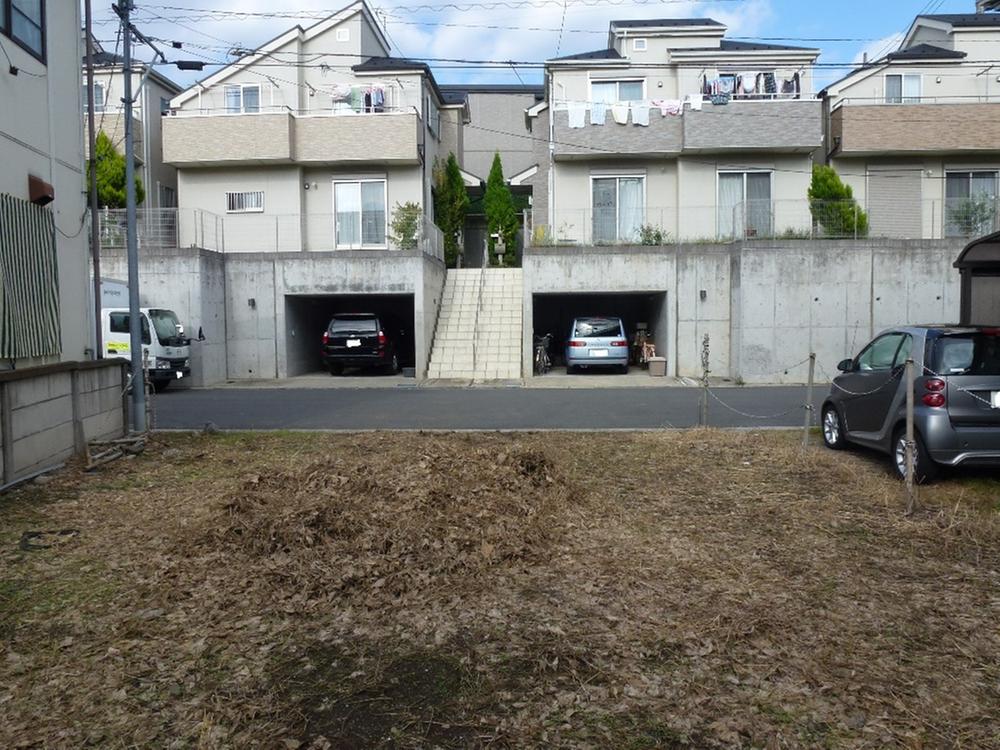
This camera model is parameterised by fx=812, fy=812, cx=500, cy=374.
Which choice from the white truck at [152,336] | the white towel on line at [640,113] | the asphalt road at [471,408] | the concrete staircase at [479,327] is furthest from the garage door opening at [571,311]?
the white truck at [152,336]

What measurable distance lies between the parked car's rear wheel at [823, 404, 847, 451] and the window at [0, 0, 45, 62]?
10.5 metres

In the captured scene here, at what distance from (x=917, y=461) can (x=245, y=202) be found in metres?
21.9

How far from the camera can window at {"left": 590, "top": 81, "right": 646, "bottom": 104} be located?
82.1ft

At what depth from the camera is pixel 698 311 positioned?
21594mm

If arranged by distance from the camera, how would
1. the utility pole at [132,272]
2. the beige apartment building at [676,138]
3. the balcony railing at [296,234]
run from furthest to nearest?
the balcony railing at [296,234], the beige apartment building at [676,138], the utility pole at [132,272]

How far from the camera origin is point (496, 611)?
4.77m

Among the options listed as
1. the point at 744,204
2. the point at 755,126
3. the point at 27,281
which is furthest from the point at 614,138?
the point at 27,281

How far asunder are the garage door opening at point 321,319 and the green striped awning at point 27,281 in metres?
12.6

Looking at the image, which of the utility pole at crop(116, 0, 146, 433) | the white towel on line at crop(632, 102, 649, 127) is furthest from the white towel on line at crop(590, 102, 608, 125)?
the utility pole at crop(116, 0, 146, 433)

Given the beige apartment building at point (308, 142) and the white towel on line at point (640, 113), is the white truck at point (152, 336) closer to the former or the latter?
the beige apartment building at point (308, 142)

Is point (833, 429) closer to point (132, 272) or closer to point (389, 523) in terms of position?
point (389, 523)

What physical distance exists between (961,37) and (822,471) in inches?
921

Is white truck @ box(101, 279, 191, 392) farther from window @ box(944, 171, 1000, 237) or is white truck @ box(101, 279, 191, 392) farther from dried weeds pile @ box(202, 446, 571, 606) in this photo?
window @ box(944, 171, 1000, 237)

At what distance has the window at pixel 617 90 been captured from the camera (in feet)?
82.1
